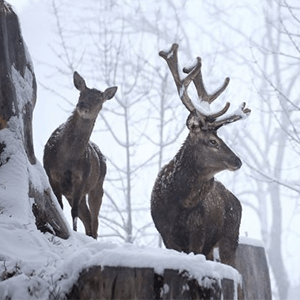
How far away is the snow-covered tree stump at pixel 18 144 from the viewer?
3.57m

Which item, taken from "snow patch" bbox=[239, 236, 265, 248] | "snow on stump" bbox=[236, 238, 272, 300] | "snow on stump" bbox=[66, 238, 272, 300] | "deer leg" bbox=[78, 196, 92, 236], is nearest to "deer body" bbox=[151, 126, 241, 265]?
"deer leg" bbox=[78, 196, 92, 236]

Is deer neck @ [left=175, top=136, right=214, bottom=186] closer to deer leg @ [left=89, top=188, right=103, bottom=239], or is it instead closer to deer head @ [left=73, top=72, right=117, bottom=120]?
deer head @ [left=73, top=72, right=117, bottom=120]

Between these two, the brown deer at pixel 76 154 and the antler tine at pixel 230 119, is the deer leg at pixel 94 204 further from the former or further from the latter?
the antler tine at pixel 230 119

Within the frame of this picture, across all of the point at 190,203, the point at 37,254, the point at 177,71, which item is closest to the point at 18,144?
the point at 37,254

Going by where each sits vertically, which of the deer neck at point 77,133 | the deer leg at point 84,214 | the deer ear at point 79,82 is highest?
the deer ear at point 79,82

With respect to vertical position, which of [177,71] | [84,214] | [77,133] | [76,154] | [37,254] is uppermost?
[177,71]

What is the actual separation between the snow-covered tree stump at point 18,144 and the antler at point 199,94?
4.58 feet

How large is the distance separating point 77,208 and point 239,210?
4.48 ft

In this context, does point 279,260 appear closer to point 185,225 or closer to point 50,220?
point 185,225

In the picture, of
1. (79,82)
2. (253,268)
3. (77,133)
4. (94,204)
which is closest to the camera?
(77,133)

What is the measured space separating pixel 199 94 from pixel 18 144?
2.37 meters

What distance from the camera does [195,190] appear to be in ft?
16.2

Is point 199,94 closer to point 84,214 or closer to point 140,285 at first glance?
point 84,214

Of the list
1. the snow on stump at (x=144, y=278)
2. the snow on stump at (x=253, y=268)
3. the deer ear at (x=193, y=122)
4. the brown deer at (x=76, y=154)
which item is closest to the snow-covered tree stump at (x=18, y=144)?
the snow on stump at (x=144, y=278)
